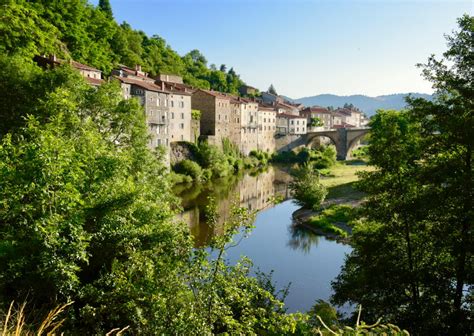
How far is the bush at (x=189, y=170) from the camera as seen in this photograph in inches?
1859

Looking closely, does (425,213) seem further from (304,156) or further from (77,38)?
(304,156)

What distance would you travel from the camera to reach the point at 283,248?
84.9ft

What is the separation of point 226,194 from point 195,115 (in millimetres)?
18255

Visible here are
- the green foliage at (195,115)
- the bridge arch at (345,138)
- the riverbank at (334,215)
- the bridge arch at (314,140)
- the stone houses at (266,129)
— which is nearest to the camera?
the riverbank at (334,215)

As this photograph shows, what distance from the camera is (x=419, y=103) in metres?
10.2

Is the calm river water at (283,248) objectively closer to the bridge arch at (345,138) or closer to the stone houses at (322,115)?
the bridge arch at (345,138)

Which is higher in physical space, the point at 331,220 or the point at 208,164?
the point at 208,164

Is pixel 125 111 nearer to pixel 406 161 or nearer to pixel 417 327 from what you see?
pixel 406 161

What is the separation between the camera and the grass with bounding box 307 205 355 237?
2818cm

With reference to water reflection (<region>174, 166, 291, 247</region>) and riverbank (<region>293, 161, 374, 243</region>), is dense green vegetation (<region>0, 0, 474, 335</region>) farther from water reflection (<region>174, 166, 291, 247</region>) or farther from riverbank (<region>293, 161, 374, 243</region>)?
water reflection (<region>174, 166, 291, 247</region>)

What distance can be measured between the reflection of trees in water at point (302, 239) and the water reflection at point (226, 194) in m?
2.73

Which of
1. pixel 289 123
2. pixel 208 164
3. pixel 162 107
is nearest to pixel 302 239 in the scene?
pixel 208 164

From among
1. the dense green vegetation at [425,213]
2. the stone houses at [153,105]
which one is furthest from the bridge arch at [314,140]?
the dense green vegetation at [425,213]

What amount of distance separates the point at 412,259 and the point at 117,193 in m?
8.25
